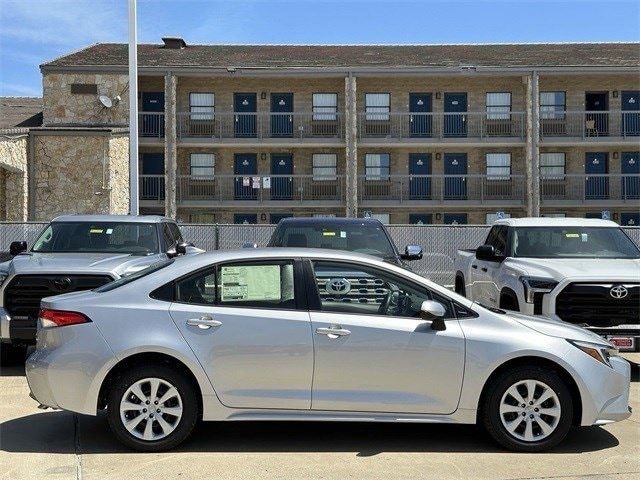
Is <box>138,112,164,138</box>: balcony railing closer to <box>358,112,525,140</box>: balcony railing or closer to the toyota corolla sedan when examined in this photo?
<box>358,112,525,140</box>: balcony railing

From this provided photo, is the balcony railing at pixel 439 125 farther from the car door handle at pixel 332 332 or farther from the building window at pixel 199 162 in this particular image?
the car door handle at pixel 332 332

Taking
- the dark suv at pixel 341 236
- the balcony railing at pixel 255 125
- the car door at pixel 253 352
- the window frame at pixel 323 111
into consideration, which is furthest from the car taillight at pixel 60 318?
the window frame at pixel 323 111

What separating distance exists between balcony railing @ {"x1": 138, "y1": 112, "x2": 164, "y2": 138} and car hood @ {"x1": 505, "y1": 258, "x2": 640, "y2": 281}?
2351cm

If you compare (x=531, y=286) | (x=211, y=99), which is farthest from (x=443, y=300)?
(x=211, y=99)

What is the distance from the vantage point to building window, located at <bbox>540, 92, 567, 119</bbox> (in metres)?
31.3

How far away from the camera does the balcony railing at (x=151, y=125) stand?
30.6m

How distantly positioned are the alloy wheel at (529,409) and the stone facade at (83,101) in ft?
86.2

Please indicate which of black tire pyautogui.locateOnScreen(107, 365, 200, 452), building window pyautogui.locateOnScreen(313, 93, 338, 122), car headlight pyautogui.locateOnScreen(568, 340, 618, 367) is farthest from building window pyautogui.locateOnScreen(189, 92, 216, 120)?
car headlight pyautogui.locateOnScreen(568, 340, 618, 367)

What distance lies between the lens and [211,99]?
31.3m

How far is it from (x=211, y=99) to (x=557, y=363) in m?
27.6

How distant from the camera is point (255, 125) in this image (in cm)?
3088

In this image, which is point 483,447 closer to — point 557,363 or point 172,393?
point 557,363

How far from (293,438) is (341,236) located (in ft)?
15.0

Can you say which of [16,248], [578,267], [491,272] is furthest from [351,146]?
[578,267]
